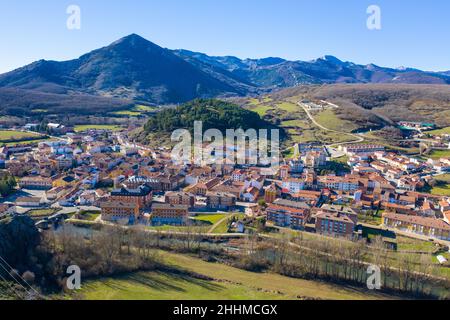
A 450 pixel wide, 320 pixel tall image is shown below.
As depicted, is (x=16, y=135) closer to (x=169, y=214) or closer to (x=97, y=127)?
(x=97, y=127)

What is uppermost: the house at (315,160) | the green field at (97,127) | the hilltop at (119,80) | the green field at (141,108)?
the hilltop at (119,80)

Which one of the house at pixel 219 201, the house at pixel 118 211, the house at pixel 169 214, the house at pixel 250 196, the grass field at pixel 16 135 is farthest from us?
the grass field at pixel 16 135

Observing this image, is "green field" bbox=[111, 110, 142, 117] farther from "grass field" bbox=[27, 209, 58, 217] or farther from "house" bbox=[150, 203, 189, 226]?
"house" bbox=[150, 203, 189, 226]

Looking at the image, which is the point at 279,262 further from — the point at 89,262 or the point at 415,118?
the point at 415,118

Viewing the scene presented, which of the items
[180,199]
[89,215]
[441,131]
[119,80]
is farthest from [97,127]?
[119,80]

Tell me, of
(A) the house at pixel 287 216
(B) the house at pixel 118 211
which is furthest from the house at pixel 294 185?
(B) the house at pixel 118 211

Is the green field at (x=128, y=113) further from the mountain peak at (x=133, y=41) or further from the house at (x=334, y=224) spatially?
the mountain peak at (x=133, y=41)

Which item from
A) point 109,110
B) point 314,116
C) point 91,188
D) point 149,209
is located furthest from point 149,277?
point 109,110
